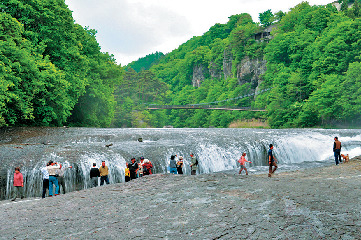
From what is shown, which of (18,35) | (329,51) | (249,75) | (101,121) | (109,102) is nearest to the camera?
(18,35)

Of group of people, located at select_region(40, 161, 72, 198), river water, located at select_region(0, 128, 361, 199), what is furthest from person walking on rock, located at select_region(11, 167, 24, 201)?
river water, located at select_region(0, 128, 361, 199)

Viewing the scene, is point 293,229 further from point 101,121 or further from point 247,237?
point 101,121

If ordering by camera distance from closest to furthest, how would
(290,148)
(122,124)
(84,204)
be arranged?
(84,204)
(290,148)
(122,124)

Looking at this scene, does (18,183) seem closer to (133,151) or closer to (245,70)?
(133,151)

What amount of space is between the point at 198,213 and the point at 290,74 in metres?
64.2

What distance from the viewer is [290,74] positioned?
223ft

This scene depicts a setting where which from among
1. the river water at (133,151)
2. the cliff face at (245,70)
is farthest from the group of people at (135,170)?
the cliff face at (245,70)

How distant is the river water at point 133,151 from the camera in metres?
17.2

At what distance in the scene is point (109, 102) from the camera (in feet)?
131

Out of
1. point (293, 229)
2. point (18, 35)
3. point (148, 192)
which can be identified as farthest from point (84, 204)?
point (18, 35)

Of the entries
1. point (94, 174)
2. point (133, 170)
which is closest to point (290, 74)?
point (133, 170)

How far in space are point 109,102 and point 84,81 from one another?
21.3 feet

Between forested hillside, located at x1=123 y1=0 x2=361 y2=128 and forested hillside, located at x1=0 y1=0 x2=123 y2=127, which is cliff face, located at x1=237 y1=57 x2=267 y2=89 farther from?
forested hillside, located at x1=0 y1=0 x2=123 y2=127

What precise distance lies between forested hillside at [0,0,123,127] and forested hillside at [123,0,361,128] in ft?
104
